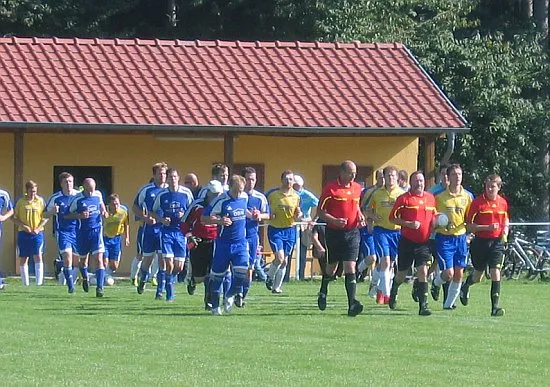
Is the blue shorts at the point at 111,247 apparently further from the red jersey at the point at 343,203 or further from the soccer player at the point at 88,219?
the red jersey at the point at 343,203

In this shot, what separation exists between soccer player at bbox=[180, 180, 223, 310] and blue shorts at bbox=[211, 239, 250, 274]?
1.98 ft

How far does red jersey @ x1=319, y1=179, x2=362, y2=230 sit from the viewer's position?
738 inches

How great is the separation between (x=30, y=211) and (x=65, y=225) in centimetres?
199

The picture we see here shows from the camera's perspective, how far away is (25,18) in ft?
120

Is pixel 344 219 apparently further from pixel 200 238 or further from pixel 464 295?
pixel 464 295

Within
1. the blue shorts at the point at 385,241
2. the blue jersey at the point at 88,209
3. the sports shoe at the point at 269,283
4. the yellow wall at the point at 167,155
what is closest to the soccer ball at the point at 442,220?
the blue shorts at the point at 385,241

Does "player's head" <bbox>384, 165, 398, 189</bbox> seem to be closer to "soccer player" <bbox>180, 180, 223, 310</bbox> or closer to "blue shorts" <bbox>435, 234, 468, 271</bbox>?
"blue shorts" <bbox>435, 234, 468, 271</bbox>

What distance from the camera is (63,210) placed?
22.8 meters

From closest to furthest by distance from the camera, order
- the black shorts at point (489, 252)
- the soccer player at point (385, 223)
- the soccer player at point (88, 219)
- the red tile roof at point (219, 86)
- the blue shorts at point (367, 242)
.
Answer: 1. the black shorts at point (489, 252)
2. the soccer player at point (385, 223)
3. the blue shorts at point (367, 242)
4. the soccer player at point (88, 219)
5. the red tile roof at point (219, 86)

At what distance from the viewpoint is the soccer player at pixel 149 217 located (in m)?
21.5

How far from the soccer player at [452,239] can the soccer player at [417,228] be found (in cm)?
64

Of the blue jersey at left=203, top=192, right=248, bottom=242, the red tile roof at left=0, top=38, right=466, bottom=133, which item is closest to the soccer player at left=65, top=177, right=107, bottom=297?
the blue jersey at left=203, top=192, right=248, bottom=242

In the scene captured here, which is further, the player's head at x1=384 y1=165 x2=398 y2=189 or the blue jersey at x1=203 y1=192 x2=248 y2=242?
the player's head at x1=384 y1=165 x2=398 y2=189

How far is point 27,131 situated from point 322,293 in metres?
9.81
